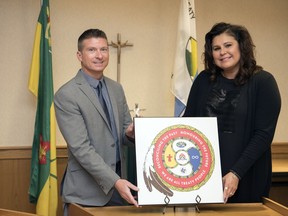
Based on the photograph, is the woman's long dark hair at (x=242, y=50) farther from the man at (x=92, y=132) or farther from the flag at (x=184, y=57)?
the flag at (x=184, y=57)

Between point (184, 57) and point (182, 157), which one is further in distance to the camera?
point (184, 57)

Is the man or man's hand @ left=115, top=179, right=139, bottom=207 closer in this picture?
man's hand @ left=115, top=179, right=139, bottom=207

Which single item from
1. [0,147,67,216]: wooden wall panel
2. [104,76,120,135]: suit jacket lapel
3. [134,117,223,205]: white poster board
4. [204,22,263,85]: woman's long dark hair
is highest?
[204,22,263,85]: woman's long dark hair

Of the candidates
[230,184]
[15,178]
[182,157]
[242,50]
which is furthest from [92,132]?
[15,178]

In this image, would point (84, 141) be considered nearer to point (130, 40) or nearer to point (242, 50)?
point (242, 50)

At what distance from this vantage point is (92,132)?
2051 millimetres

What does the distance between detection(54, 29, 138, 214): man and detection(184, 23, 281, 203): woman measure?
1.55ft

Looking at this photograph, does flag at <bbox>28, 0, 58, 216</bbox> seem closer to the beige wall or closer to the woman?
the beige wall

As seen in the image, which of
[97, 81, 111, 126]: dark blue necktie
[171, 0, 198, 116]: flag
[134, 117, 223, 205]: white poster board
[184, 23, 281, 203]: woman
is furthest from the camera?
[171, 0, 198, 116]: flag

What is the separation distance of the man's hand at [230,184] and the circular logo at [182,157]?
0.31ft

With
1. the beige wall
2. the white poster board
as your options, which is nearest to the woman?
the white poster board

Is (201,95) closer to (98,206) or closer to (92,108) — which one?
(92,108)

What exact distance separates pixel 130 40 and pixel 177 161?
2.17 m

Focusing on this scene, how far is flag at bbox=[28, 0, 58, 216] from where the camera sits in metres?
3.26
